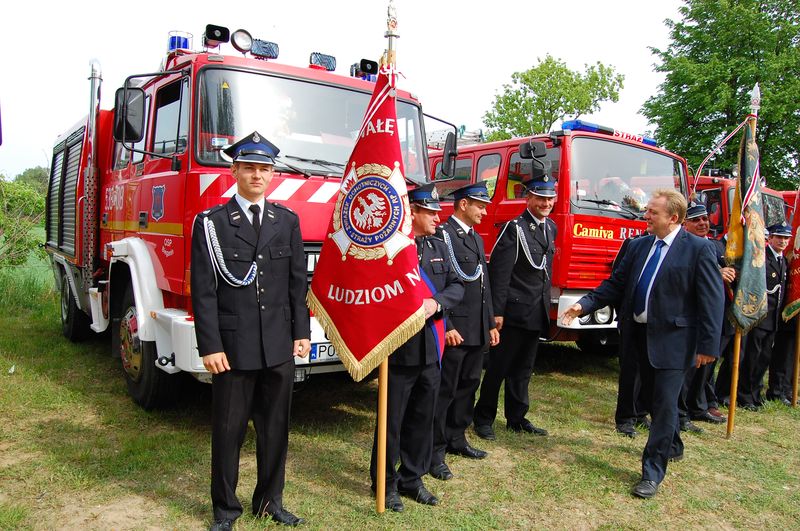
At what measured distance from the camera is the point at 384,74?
141 inches

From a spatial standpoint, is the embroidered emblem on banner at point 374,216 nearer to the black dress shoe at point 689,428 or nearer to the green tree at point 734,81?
the black dress shoe at point 689,428

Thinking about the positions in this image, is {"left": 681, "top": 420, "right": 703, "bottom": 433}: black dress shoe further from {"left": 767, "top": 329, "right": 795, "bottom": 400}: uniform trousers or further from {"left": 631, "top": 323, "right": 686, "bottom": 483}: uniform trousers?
{"left": 767, "top": 329, "right": 795, "bottom": 400}: uniform trousers

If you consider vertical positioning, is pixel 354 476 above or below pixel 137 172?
below

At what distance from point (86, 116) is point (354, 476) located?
5.20 meters

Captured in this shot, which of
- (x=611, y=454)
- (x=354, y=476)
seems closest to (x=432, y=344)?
(x=354, y=476)

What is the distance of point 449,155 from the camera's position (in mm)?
5426

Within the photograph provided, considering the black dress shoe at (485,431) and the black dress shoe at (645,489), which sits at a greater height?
the black dress shoe at (485,431)

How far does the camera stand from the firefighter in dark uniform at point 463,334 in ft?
13.6

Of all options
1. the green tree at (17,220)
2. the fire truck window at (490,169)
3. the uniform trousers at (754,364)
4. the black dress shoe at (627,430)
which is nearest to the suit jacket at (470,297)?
the black dress shoe at (627,430)

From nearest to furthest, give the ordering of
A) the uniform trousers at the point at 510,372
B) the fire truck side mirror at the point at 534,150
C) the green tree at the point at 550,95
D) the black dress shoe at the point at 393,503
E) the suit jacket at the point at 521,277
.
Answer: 1. the black dress shoe at the point at 393,503
2. the suit jacket at the point at 521,277
3. the uniform trousers at the point at 510,372
4. the fire truck side mirror at the point at 534,150
5. the green tree at the point at 550,95

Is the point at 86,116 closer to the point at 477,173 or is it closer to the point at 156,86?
the point at 156,86

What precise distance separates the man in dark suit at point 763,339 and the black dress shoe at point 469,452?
10.6 ft

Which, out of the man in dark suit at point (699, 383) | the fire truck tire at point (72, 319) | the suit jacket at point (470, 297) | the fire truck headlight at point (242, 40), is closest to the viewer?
the suit jacket at point (470, 297)

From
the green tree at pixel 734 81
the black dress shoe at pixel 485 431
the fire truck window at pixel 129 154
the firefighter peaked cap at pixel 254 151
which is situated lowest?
the black dress shoe at pixel 485 431
